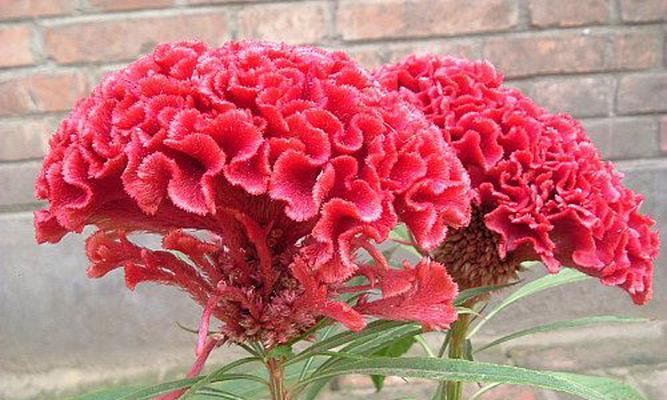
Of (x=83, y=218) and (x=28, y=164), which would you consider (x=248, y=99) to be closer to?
(x=83, y=218)

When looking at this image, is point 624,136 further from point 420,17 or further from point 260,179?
point 260,179

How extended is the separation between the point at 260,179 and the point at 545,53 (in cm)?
138

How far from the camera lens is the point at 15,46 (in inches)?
63.8

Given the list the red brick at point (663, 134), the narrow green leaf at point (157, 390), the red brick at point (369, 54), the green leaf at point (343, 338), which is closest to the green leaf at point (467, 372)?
the green leaf at point (343, 338)

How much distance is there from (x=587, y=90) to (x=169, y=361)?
121 centimetres

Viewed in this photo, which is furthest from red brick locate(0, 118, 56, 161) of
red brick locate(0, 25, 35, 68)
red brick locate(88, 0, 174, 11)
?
red brick locate(88, 0, 174, 11)

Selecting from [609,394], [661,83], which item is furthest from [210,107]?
[661,83]

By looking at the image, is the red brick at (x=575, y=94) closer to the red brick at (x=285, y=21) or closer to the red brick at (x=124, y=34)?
the red brick at (x=285, y=21)

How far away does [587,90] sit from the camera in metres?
1.72

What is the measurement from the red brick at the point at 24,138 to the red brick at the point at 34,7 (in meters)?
0.23

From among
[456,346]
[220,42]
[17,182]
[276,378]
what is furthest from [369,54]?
[276,378]

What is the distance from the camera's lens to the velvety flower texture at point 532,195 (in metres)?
0.62

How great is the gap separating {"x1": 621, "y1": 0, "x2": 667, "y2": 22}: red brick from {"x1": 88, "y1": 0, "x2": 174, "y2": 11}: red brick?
3.31 feet

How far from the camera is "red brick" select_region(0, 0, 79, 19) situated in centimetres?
160
